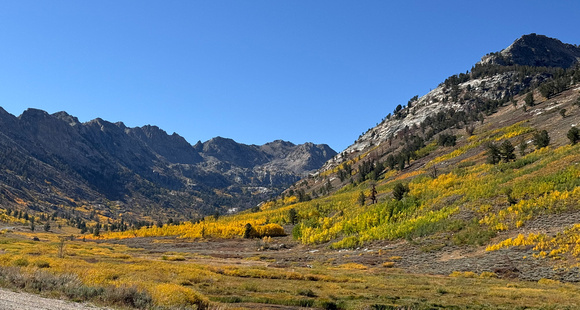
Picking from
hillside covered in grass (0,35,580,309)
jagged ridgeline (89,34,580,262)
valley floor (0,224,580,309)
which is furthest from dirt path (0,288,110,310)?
jagged ridgeline (89,34,580,262)

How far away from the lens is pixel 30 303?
16469 millimetres

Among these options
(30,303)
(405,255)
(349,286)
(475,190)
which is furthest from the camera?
(475,190)

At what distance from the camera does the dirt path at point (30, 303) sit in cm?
1543

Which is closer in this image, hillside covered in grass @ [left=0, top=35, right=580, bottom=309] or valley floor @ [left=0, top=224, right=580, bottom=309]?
valley floor @ [left=0, top=224, right=580, bottom=309]

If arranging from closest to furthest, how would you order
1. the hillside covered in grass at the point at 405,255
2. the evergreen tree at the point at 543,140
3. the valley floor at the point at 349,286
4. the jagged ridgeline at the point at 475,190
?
the valley floor at the point at 349,286 → the hillside covered in grass at the point at 405,255 → the jagged ridgeline at the point at 475,190 → the evergreen tree at the point at 543,140

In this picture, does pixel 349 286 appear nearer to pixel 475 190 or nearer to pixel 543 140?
pixel 475 190

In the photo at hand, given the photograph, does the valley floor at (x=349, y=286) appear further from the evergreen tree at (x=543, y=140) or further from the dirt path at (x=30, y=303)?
the evergreen tree at (x=543, y=140)

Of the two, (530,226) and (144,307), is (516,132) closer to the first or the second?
(530,226)

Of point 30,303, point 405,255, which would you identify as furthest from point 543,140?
point 30,303

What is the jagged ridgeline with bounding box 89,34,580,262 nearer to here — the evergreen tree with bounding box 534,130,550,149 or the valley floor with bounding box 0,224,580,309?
the evergreen tree with bounding box 534,130,550,149

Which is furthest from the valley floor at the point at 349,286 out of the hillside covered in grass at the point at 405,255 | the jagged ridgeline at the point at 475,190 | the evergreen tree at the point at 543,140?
the evergreen tree at the point at 543,140

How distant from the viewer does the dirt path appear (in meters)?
15.4

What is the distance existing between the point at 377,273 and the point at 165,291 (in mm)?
29908

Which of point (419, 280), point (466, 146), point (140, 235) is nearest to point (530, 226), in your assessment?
point (419, 280)
